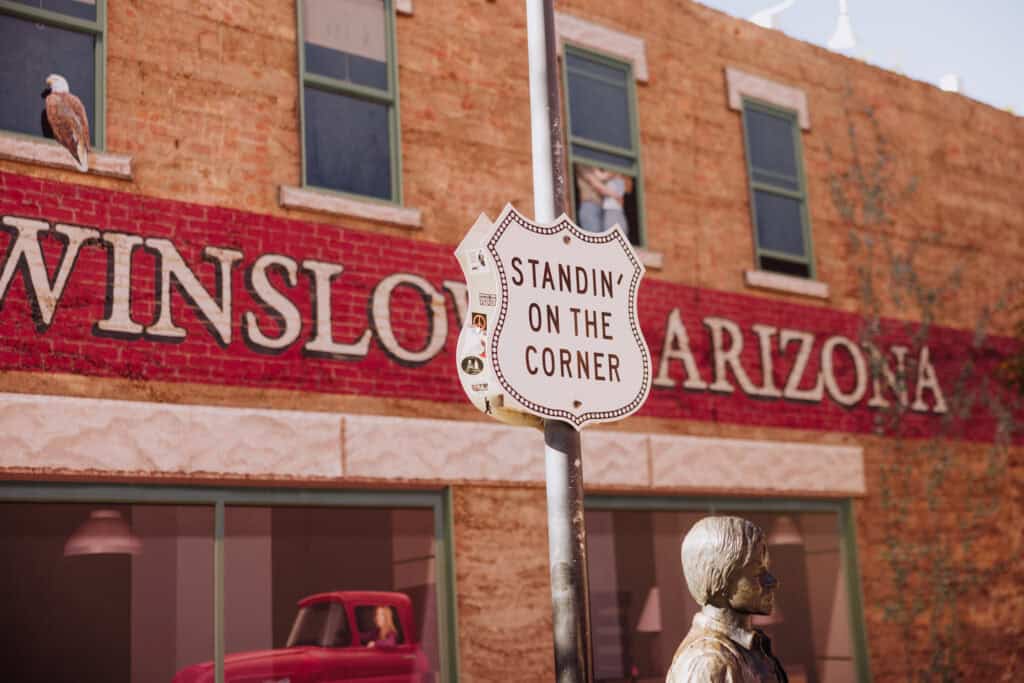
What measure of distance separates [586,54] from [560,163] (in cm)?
605

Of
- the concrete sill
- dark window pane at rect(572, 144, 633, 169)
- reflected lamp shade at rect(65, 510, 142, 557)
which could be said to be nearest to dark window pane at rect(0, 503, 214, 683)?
reflected lamp shade at rect(65, 510, 142, 557)

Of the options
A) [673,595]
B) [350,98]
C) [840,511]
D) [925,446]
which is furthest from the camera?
[925,446]

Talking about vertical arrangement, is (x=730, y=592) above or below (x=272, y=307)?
below

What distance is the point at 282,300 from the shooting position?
29.9 ft

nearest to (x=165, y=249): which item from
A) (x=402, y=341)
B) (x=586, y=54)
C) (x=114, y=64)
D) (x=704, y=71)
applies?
(x=114, y=64)

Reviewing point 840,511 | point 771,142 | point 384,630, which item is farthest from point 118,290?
point 840,511

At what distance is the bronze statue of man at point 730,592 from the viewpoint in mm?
3975

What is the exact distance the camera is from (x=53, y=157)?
27.5 ft

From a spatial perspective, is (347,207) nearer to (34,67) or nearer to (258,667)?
(34,67)

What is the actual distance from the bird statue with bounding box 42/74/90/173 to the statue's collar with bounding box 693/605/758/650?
596 centimetres

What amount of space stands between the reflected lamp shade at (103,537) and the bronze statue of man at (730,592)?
5023mm

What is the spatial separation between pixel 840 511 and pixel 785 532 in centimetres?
80

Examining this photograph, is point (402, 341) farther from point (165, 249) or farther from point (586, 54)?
point (586, 54)

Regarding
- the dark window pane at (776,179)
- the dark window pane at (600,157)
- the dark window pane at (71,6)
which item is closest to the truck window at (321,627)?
the dark window pane at (71,6)
